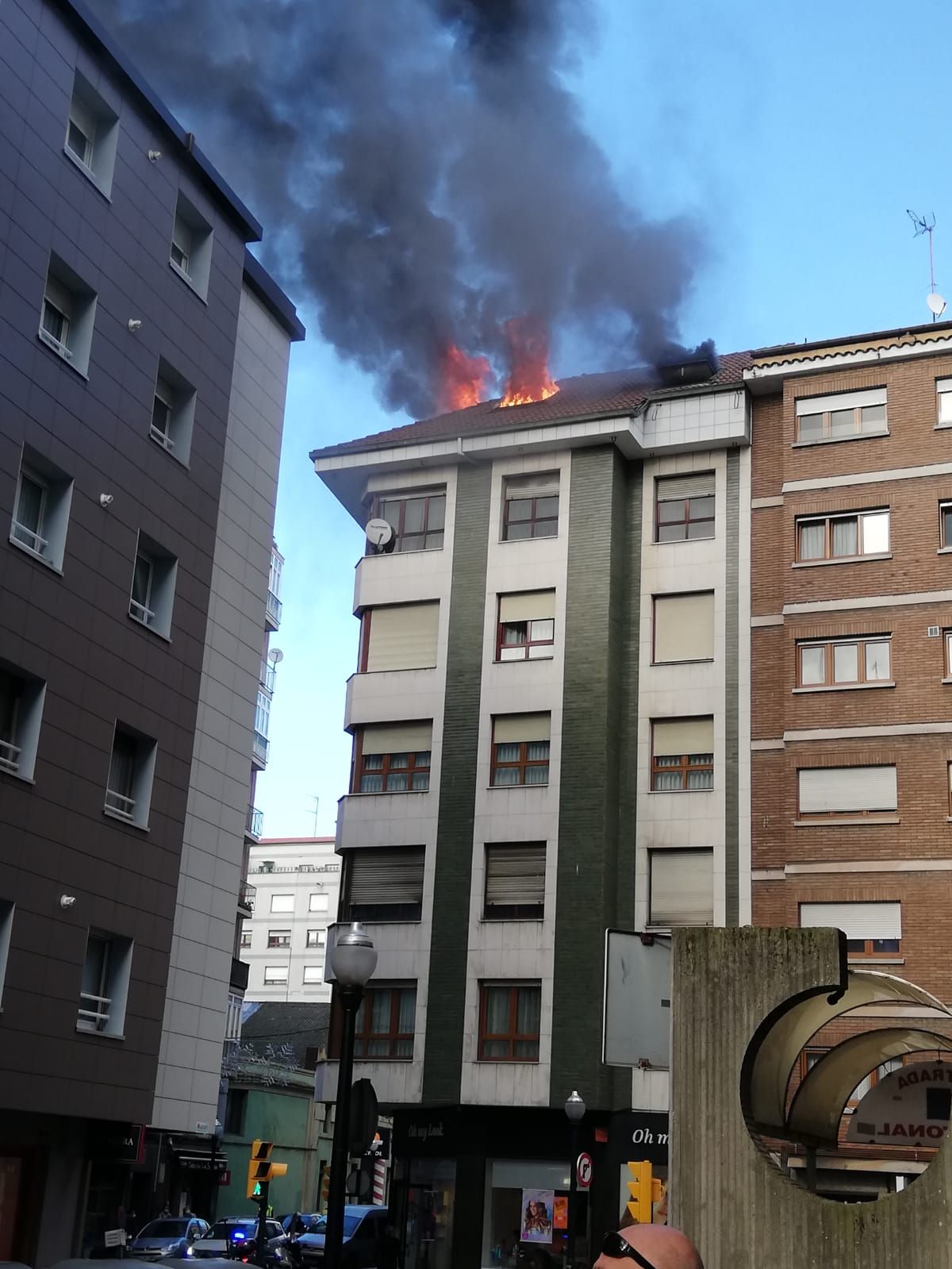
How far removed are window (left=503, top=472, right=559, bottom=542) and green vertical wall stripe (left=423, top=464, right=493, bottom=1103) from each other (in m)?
0.56

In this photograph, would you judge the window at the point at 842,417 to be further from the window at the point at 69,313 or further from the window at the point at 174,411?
the window at the point at 69,313

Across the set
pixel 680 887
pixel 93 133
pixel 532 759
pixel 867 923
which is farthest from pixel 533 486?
pixel 93 133

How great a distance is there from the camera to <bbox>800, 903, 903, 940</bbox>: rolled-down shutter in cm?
3078

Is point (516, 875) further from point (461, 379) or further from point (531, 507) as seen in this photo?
point (461, 379)

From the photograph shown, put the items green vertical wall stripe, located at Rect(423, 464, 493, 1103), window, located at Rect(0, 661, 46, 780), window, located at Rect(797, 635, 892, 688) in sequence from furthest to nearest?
green vertical wall stripe, located at Rect(423, 464, 493, 1103) → window, located at Rect(797, 635, 892, 688) → window, located at Rect(0, 661, 46, 780)

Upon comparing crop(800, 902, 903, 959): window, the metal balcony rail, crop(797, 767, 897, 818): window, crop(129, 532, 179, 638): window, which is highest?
crop(129, 532, 179, 638): window

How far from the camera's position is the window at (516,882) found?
3397cm

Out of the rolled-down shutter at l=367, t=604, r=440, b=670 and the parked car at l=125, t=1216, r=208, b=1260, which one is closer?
the parked car at l=125, t=1216, r=208, b=1260

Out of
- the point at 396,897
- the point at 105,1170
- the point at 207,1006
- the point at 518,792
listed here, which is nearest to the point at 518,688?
the point at 518,792

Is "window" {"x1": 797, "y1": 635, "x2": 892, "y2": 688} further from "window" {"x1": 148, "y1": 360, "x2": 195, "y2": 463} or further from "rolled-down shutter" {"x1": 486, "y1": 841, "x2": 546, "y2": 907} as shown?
"window" {"x1": 148, "y1": 360, "x2": 195, "y2": 463}

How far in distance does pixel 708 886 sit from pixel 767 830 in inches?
71.7

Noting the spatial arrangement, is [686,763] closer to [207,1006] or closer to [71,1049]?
[207,1006]

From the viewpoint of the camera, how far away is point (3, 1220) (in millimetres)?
21422

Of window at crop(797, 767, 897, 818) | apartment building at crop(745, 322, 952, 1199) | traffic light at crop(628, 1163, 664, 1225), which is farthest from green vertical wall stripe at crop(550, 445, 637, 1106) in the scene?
traffic light at crop(628, 1163, 664, 1225)
